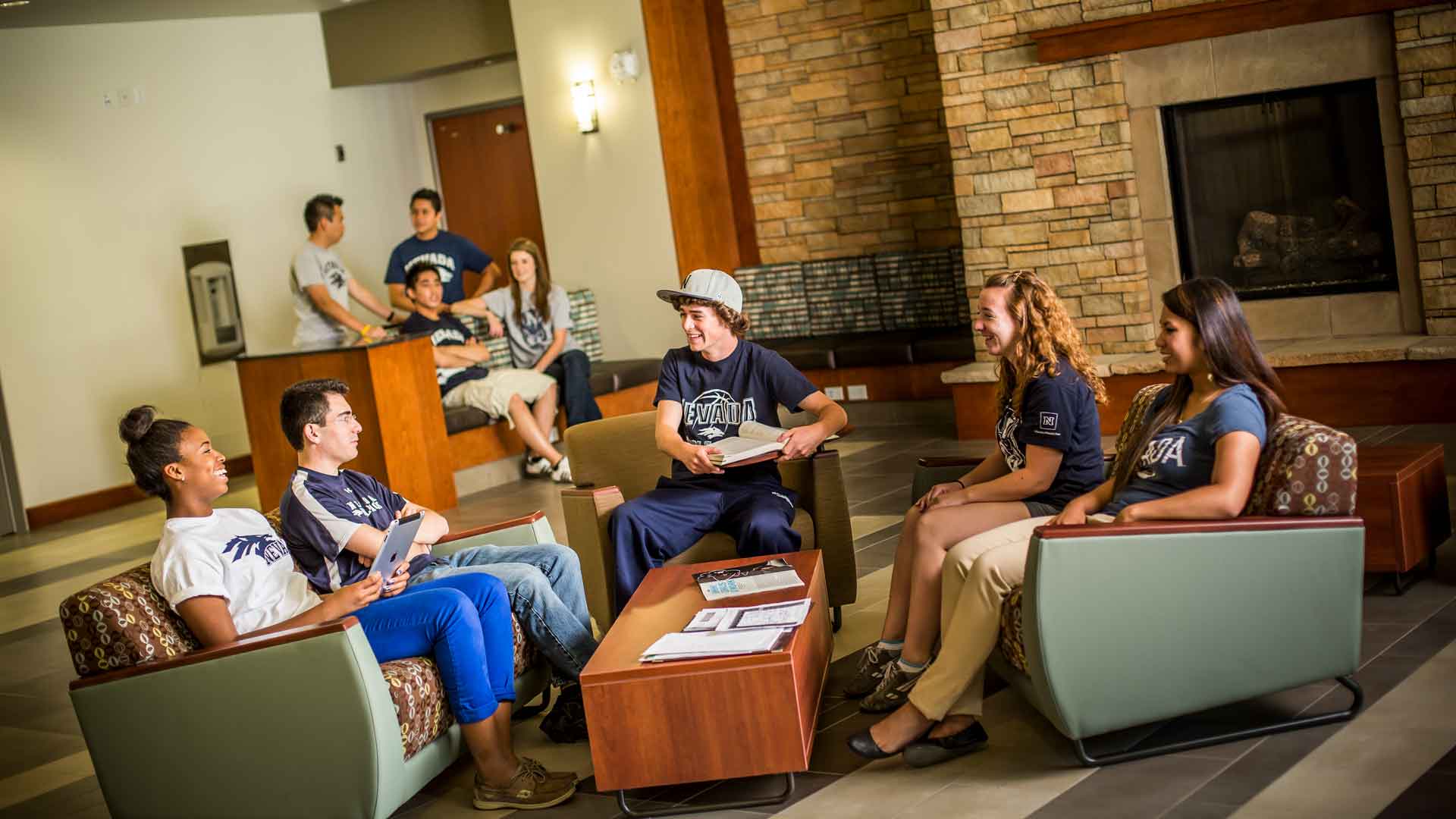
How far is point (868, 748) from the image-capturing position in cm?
315

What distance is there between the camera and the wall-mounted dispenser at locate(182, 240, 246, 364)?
31.1 ft

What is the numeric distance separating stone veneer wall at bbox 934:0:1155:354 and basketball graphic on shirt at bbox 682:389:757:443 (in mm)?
3070

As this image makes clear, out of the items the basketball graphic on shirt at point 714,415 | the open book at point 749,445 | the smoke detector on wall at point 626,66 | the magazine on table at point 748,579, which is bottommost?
the magazine on table at point 748,579

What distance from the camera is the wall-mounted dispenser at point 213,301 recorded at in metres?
9.49

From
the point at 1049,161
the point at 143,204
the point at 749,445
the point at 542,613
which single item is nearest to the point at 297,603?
the point at 542,613

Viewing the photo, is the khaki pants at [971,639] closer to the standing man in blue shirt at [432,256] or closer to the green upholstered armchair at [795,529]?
the green upholstered armchair at [795,529]

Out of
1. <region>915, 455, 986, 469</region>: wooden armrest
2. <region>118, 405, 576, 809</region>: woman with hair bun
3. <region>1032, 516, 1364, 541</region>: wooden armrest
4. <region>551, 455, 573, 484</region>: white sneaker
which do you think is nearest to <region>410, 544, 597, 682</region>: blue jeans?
<region>118, 405, 576, 809</region>: woman with hair bun

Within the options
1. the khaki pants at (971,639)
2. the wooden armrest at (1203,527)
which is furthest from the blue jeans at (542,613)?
the wooden armrest at (1203,527)

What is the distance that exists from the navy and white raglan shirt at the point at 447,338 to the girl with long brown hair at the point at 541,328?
237mm

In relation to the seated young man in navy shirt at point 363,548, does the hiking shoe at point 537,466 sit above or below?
below

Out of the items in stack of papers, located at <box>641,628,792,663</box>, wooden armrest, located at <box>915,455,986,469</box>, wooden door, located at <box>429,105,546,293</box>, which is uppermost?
wooden door, located at <box>429,105,546,293</box>

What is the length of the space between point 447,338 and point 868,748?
17.4 ft

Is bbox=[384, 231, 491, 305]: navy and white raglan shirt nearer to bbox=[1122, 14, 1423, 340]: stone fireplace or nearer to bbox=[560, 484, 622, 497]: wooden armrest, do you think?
bbox=[1122, 14, 1423, 340]: stone fireplace

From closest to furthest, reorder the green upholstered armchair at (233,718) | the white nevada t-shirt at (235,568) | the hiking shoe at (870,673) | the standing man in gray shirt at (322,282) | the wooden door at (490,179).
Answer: the green upholstered armchair at (233,718) < the white nevada t-shirt at (235,568) < the hiking shoe at (870,673) < the standing man in gray shirt at (322,282) < the wooden door at (490,179)
